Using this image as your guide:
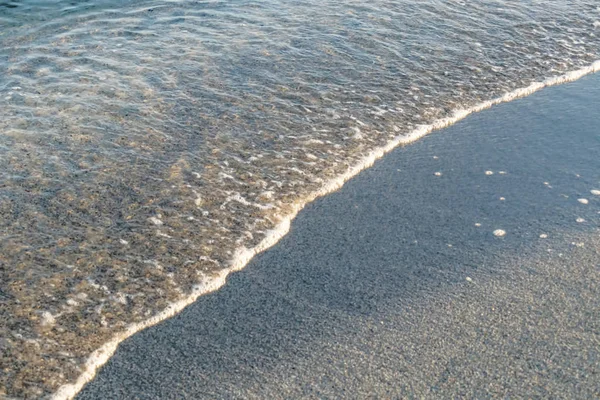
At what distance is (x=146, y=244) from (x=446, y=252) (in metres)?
2.22

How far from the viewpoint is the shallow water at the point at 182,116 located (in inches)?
165

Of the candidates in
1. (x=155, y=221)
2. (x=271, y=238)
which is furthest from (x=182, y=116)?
(x=271, y=238)

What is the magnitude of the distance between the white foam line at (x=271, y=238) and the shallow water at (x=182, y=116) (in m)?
0.07

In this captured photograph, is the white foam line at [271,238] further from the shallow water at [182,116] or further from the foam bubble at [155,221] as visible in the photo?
the foam bubble at [155,221]

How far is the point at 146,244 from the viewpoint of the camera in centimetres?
456

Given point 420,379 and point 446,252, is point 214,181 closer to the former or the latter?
point 446,252

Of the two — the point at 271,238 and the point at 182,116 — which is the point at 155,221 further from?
the point at 182,116

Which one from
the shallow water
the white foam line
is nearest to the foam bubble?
the shallow water

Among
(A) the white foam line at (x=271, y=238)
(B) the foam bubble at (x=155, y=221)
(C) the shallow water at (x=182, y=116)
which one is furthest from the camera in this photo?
(B) the foam bubble at (x=155, y=221)

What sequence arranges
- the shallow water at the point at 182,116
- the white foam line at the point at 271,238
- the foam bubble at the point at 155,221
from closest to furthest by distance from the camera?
1. the white foam line at the point at 271,238
2. the shallow water at the point at 182,116
3. the foam bubble at the point at 155,221

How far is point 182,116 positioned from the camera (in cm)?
623

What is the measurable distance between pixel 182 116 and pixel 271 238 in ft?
7.07

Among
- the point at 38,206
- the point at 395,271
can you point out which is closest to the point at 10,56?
the point at 38,206

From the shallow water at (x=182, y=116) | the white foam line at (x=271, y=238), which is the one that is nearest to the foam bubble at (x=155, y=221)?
the shallow water at (x=182, y=116)
